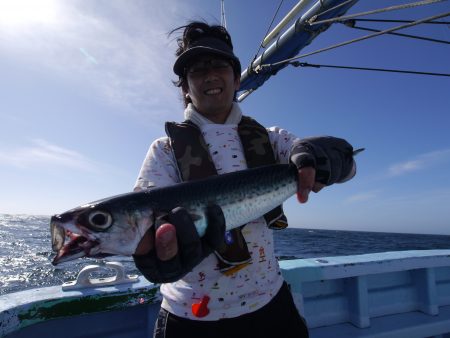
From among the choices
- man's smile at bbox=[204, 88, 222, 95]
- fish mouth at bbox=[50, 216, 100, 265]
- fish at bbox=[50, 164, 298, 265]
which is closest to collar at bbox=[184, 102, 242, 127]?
man's smile at bbox=[204, 88, 222, 95]

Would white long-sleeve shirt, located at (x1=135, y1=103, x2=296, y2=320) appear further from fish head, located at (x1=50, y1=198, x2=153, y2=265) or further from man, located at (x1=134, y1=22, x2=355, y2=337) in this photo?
fish head, located at (x1=50, y1=198, x2=153, y2=265)

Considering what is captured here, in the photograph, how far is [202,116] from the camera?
2.97 meters

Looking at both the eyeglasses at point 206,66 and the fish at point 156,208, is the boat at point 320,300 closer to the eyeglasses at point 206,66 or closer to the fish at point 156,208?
the fish at point 156,208

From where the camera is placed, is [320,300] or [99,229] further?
[320,300]

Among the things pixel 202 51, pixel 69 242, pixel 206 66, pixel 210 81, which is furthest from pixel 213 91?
pixel 69 242

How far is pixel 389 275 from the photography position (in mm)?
5316

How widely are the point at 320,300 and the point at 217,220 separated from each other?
11.4ft

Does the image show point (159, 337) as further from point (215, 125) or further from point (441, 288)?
point (441, 288)

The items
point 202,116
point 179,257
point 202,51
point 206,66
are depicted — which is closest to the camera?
point 179,257

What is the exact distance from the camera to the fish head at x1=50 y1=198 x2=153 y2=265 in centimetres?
195

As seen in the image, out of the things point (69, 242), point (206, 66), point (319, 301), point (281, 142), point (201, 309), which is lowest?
point (319, 301)

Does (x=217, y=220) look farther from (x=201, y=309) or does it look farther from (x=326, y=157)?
(x=326, y=157)

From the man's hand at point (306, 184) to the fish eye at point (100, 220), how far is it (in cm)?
153

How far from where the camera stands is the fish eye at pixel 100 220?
204 cm
